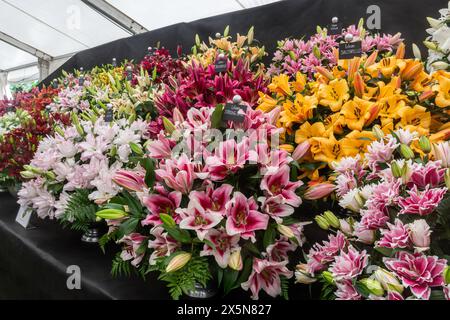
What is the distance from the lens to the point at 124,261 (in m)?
0.81

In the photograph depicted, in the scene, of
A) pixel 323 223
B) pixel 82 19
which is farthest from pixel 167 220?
pixel 82 19

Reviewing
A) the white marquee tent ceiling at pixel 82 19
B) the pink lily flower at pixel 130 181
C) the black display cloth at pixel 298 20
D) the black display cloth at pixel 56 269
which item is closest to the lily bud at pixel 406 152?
the black display cloth at pixel 56 269

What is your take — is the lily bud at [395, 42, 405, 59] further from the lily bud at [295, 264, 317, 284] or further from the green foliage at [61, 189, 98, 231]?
the green foliage at [61, 189, 98, 231]

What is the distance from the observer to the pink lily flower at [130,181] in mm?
749

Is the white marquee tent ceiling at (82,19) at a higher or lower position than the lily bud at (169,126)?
higher

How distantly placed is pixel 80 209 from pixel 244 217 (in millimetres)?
499

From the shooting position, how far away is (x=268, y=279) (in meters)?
0.70

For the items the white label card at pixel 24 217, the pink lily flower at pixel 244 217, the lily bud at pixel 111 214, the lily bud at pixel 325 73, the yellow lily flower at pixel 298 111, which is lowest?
the pink lily flower at pixel 244 217

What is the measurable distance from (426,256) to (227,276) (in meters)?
0.32

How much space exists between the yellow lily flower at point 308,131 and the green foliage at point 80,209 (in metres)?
0.54

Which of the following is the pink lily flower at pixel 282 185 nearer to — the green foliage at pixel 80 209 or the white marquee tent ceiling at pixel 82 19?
the green foliage at pixel 80 209

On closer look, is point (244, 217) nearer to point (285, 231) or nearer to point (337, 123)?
point (285, 231)
